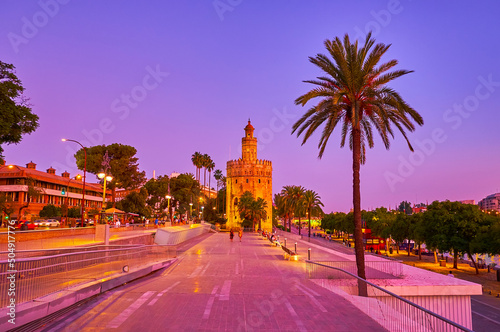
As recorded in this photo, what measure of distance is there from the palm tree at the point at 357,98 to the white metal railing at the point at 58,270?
1136 cm

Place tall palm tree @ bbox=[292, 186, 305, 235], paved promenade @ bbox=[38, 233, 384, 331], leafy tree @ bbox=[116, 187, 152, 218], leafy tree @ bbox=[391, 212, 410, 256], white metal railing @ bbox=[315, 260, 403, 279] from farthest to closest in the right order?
tall palm tree @ bbox=[292, 186, 305, 235], leafy tree @ bbox=[116, 187, 152, 218], leafy tree @ bbox=[391, 212, 410, 256], white metal railing @ bbox=[315, 260, 403, 279], paved promenade @ bbox=[38, 233, 384, 331]

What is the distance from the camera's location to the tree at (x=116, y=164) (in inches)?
2183

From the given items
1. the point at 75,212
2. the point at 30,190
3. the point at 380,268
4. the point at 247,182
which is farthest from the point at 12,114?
the point at 247,182

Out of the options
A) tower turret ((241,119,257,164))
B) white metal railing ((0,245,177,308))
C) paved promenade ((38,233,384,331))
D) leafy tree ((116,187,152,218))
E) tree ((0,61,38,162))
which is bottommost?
paved promenade ((38,233,384,331))

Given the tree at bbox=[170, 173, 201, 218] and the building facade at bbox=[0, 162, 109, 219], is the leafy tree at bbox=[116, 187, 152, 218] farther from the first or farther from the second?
the tree at bbox=[170, 173, 201, 218]

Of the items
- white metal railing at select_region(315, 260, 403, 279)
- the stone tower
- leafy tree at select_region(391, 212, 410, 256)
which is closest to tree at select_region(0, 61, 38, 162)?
white metal railing at select_region(315, 260, 403, 279)

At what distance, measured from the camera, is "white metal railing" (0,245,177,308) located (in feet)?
24.6

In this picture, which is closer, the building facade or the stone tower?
the building facade

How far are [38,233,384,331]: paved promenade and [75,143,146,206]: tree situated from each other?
44.2 m

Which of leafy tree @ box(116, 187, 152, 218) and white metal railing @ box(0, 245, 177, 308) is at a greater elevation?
leafy tree @ box(116, 187, 152, 218)

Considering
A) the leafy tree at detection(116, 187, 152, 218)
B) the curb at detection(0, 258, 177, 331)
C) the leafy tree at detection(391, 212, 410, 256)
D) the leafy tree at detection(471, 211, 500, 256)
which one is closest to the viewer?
the curb at detection(0, 258, 177, 331)

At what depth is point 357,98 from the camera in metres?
18.3

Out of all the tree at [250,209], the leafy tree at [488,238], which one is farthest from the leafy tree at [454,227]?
the tree at [250,209]

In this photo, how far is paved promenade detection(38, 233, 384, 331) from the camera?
835 cm
